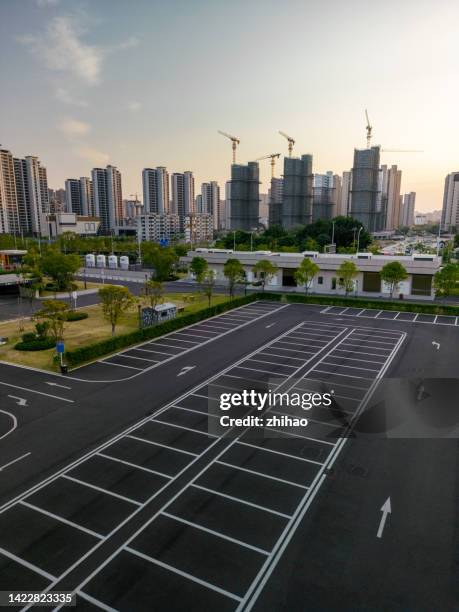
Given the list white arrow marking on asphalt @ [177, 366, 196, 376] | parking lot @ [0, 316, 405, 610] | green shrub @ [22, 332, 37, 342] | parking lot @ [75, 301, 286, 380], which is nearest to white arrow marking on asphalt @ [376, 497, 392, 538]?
parking lot @ [0, 316, 405, 610]

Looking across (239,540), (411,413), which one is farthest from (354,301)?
(239,540)

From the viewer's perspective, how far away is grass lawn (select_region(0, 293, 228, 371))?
98.1ft

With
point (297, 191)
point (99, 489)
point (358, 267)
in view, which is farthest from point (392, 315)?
point (297, 191)

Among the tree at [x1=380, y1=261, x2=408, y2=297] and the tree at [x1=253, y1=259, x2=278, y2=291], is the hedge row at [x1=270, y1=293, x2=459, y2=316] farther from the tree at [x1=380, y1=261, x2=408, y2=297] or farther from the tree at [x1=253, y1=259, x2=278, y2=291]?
the tree at [x1=253, y1=259, x2=278, y2=291]

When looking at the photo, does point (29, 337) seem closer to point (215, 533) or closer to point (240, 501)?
point (240, 501)

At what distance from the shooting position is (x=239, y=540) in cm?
1281

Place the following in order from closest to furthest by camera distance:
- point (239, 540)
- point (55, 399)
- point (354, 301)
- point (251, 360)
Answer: point (239, 540) → point (55, 399) → point (251, 360) → point (354, 301)

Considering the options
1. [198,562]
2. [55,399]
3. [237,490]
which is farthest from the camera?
[55,399]

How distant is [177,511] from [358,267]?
4901cm

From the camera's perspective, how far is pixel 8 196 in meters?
165

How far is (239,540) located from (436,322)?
36.2 metres

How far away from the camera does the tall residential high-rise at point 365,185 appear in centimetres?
18138

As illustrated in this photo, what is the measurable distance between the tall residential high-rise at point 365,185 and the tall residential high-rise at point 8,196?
475ft

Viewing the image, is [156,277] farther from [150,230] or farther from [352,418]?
[150,230]
